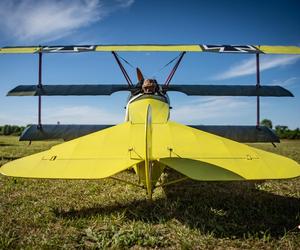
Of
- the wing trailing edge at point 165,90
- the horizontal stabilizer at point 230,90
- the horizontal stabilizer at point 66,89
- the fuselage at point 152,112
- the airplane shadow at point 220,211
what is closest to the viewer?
the airplane shadow at point 220,211

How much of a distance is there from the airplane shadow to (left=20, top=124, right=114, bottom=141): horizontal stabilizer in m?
3.86

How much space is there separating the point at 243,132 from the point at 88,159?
6.02m

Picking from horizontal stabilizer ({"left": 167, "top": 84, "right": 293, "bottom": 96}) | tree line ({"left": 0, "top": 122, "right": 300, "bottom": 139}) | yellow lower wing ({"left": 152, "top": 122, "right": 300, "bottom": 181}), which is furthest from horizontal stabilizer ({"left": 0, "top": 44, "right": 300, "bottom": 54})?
tree line ({"left": 0, "top": 122, "right": 300, "bottom": 139})

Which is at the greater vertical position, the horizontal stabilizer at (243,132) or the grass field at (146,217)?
the horizontal stabilizer at (243,132)

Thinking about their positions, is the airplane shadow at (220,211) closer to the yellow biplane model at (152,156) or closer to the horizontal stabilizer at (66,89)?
the yellow biplane model at (152,156)

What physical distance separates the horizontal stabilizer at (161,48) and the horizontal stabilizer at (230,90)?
1112mm

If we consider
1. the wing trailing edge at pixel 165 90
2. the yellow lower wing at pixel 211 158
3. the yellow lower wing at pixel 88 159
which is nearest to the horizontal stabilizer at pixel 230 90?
the wing trailing edge at pixel 165 90

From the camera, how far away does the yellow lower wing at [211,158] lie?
9.07ft

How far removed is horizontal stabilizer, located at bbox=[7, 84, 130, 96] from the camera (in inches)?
313

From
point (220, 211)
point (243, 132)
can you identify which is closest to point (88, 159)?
point (220, 211)

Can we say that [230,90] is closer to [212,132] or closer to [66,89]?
[212,132]

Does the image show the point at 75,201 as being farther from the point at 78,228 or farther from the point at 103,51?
the point at 103,51

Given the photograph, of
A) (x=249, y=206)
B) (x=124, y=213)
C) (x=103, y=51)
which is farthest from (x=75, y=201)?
(x=103, y=51)

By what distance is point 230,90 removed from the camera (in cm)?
844
